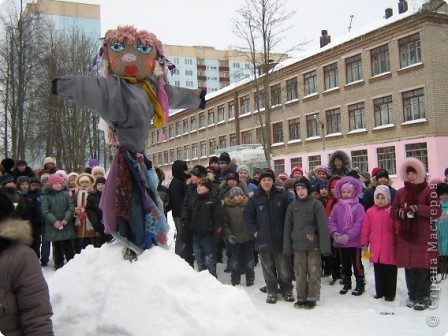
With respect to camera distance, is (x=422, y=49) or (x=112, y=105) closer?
(x=112, y=105)

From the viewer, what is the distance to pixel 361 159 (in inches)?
1041

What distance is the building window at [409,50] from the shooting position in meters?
23.1

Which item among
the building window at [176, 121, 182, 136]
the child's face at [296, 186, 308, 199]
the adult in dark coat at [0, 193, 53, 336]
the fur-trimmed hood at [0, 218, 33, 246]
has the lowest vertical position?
the adult in dark coat at [0, 193, 53, 336]

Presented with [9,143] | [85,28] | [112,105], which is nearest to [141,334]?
[112,105]

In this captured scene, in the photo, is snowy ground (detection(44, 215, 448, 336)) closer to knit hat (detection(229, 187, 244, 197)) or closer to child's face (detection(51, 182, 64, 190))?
knit hat (detection(229, 187, 244, 197))

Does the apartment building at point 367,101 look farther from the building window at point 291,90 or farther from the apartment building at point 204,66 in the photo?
the apartment building at point 204,66

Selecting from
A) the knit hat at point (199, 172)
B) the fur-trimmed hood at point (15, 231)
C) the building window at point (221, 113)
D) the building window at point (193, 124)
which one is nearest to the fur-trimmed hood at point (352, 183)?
the knit hat at point (199, 172)

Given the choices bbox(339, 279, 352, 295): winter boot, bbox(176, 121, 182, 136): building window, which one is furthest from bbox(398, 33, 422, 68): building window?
bbox(176, 121, 182, 136): building window

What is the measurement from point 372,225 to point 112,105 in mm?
4203

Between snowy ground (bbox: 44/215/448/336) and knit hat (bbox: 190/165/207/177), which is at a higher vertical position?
knit hat (bbox: 190/165/207/177)

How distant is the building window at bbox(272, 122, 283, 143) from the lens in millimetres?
33844

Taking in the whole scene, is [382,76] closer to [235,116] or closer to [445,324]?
[235,116]

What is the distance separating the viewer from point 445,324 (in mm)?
5020

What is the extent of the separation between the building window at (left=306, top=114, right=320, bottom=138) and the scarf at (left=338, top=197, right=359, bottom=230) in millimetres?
23799
